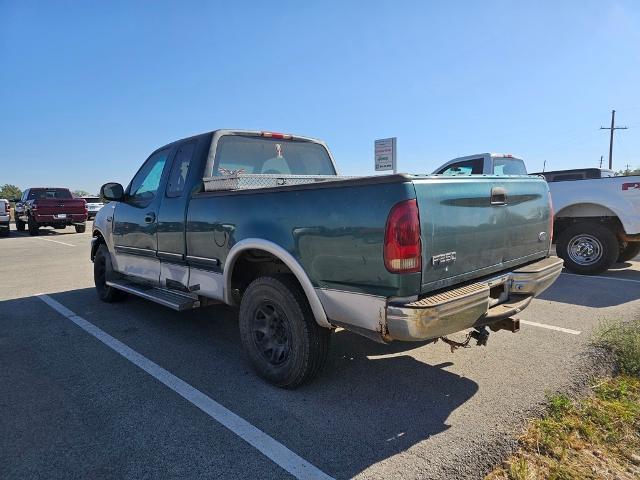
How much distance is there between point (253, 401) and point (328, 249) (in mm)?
1288

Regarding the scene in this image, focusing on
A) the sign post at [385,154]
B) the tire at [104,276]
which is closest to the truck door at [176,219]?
the tire at [104,276]

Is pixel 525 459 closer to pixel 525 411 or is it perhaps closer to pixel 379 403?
pixel 525 411

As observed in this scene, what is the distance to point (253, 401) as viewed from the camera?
317 centimetres


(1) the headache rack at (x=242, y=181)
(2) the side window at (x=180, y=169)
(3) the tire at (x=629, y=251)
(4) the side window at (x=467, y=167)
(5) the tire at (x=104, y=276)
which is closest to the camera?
(1) the headache rack at (x=242, y=181)

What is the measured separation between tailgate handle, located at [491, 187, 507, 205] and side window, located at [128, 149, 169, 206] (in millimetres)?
3445

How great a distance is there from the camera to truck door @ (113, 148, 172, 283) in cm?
481

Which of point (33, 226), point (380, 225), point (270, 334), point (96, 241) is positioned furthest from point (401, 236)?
point (33, 226)

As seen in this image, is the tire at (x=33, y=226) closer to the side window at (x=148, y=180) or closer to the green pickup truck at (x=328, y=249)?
the side window at (x=148, y=180)

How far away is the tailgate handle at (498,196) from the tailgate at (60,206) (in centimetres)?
1979

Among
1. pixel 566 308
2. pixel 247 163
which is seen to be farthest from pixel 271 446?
pixel 566 308

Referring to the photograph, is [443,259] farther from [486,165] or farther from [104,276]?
[486,165]

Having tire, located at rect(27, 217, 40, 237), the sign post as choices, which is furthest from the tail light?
tire, located at rect(27, 217, 40, 237)

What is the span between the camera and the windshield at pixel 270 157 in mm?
4391

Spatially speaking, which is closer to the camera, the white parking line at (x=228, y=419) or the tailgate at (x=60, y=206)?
the white parking line at (x=228, y=419)
